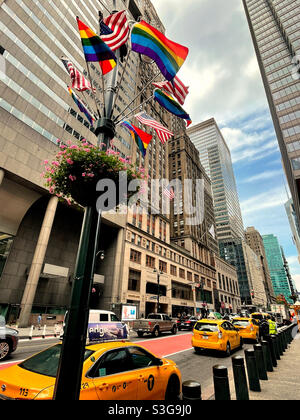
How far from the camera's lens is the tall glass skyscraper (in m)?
135

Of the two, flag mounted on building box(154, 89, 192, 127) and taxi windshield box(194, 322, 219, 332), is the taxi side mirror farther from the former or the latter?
taxi windshield box(194, 322, 219, 332)

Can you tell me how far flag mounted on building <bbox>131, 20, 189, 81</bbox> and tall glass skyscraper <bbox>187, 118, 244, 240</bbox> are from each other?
131m

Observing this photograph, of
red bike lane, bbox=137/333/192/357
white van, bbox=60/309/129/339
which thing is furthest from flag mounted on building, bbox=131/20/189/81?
white van, bbox=60/309/129/339

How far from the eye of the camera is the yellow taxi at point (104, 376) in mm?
3115

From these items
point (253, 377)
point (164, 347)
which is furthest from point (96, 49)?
point (164, 347)

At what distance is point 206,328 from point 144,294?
100.0 feet

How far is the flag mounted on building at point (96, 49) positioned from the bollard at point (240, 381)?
7.77 m

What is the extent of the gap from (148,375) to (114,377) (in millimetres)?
944

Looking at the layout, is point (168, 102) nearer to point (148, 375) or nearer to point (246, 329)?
point (148, 375)

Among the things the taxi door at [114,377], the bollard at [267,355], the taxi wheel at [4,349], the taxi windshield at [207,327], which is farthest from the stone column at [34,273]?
the taxi door at [114,377]

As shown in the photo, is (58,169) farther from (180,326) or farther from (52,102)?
(52,102)

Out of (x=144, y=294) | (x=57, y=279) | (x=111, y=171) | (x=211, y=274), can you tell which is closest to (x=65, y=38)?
(x=57, y=279)

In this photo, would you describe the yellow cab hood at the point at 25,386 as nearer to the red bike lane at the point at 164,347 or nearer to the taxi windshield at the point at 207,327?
the red bike lane at the point at 164,347

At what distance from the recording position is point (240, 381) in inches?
186
